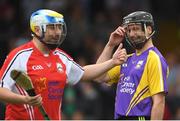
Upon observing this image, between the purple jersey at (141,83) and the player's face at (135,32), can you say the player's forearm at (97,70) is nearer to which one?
the purple jersey at (141,83)

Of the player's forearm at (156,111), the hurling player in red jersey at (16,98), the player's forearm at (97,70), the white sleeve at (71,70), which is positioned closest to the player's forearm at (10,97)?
the hurling player in red jersey at (16,98)

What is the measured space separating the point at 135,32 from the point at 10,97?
1642mm

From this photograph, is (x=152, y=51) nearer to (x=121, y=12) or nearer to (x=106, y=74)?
(x=106, y=74)

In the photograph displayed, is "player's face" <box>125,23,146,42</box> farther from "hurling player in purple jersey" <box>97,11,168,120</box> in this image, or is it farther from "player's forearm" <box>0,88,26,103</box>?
"player's forearm" <box>0,88,26,103</box>

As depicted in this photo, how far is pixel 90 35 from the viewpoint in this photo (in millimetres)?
16312

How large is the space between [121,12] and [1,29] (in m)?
2.57

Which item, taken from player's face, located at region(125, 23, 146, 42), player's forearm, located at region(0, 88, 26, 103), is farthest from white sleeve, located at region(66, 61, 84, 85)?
player's forearm, located at region(0, 88, 26, 103)

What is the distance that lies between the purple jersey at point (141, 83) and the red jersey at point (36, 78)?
0.74 m

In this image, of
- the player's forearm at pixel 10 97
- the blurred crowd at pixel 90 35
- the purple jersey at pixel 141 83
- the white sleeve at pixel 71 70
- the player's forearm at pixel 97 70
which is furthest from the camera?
the blurred crowd at pixel 90 35

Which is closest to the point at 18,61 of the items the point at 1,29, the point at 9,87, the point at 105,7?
the point at 9,87

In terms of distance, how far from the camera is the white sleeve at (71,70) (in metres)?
9.74

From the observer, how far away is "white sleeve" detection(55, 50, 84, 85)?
9742 mm

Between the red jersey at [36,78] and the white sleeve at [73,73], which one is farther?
the white sleeve at [73,73]

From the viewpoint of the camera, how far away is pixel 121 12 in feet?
55.4
